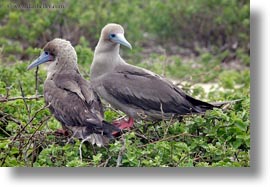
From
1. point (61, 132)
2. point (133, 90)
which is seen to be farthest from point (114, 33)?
point (61, 132)

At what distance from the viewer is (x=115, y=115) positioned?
683 centimetres

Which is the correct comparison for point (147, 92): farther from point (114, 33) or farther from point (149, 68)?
point (149, 68)

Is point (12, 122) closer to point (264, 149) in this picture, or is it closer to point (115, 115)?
point (115, 115)

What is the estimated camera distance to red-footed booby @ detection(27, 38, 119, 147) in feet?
19.5

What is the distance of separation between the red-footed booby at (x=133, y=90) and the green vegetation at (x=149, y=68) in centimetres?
9

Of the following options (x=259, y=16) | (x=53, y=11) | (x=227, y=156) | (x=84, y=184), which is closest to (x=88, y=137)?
(x=84, y=184)

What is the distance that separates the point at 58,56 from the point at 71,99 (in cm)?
54

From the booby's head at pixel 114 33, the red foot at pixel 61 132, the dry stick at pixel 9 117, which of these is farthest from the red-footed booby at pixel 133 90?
the dry stick at pixel 9 117

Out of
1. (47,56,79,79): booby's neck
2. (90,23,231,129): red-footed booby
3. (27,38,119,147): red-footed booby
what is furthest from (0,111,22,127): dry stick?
(90,23,231,129): red-footed booby

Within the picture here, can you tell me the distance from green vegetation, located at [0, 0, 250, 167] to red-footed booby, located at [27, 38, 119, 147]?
0.10m

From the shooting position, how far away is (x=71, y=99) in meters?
6.17

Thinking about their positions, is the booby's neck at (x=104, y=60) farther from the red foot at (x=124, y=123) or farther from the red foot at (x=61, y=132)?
the red foot at (x=61, y=132)

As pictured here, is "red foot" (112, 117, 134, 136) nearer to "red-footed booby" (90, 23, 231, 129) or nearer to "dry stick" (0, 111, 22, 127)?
"red-footed booby" (90, 23, 231, 129)

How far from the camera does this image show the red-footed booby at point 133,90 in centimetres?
647
